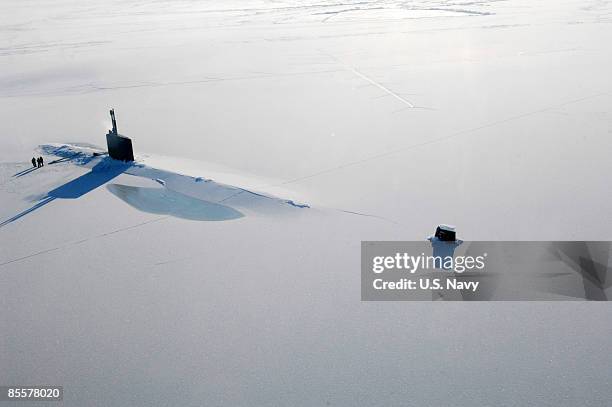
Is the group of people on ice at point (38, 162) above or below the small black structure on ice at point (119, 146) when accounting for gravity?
below

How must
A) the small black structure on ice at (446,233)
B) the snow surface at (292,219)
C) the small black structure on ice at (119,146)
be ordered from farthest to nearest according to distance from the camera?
the small black structure on ice at (119,146), the small black structure on ice at (446,233), the snow surface at (292,219)

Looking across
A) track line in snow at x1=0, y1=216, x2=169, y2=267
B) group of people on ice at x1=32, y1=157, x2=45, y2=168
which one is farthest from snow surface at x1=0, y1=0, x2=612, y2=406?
→ group of people on ice at x1=32, y1=157, x2=45, y2=168

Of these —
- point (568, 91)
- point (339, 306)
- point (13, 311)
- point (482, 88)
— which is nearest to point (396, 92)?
point (482, 88)

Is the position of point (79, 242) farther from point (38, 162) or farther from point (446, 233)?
point (446, 233)

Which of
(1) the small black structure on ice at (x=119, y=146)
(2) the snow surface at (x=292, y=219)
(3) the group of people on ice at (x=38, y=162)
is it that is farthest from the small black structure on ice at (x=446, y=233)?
(3) the group of people on ice at (x=38, y=162)

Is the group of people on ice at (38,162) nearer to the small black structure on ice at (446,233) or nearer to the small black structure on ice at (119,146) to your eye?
the small black structure on ice at (119,146)

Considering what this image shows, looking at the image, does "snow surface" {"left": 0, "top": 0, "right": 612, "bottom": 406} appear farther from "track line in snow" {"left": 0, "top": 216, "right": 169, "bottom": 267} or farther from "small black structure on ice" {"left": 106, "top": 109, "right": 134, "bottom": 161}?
"small black structure on ice" {"left": 106, "top": 109, "right": 134, "bottom": 161}
